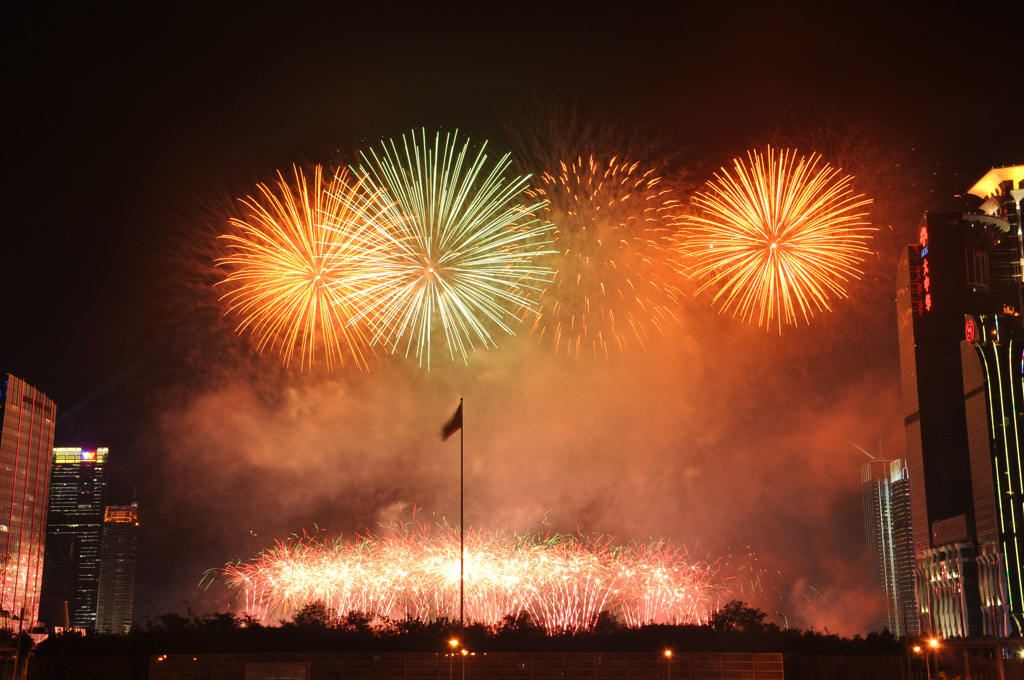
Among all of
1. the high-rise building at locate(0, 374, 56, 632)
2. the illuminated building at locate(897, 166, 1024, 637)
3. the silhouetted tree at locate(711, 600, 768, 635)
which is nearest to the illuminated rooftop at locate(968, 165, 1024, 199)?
the illuminated building at locate(897, 166, 1024, 637)

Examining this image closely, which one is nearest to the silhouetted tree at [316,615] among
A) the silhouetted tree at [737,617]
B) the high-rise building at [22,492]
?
the silhouetted tree at [737,617]

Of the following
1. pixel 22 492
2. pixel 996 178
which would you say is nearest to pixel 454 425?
pixel 996 178

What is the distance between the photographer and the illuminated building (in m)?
133

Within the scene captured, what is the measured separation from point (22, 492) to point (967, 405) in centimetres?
14924

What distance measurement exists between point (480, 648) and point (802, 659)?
21.0 metres

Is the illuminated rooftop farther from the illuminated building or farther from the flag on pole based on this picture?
the flag on pole

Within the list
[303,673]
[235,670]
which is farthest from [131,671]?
[303,673]

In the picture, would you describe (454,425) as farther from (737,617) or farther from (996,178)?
(996,178)

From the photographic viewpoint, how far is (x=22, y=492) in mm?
177250

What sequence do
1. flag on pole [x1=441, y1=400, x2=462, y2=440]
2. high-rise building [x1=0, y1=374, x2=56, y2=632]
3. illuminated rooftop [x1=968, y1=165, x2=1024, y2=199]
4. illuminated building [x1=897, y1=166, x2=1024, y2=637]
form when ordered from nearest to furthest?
flag on pole [x1=441, y1=400, x2=462, y2=440] → illuminated building [x1=897, y1=166, x2=1024, y2=637] → illuminated rooftop [x1=968, y1=165, x2=1024, y2=199] → high-rise building [x1=0, y1=374, x2=56, y2=632]

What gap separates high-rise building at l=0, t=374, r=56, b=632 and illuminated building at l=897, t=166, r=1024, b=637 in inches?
5343

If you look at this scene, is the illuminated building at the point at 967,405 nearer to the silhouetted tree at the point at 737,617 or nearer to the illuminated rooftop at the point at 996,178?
the illuminated rooftop at the point at 996,178

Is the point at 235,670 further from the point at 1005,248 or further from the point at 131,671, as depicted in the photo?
the point at 1005,248

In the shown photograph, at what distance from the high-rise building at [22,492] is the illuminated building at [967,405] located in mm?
135720
